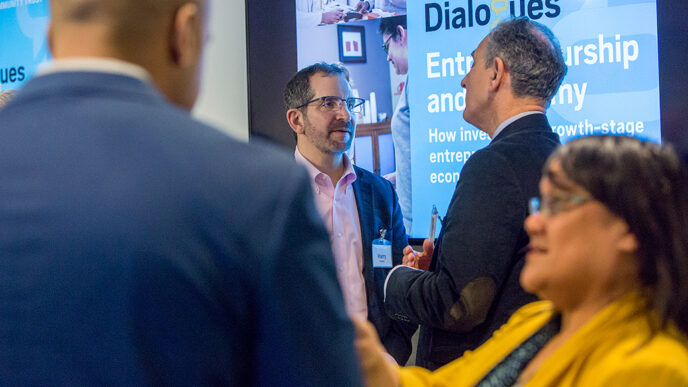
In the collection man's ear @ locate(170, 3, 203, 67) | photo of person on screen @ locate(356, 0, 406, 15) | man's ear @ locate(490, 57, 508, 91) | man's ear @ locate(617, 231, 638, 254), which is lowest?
man's ear @ locate(617, 231, 638, 254)

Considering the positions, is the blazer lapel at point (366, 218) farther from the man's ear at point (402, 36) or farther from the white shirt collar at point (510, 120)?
the white shirt collar at point (510, 120)

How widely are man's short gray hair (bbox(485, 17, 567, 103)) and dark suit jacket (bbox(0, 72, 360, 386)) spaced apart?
1.46 metres

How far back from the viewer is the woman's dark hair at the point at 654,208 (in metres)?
1.13

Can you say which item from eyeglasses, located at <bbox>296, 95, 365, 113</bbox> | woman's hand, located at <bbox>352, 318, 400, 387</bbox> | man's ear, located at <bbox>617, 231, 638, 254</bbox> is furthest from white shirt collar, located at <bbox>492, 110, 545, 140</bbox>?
eyeglasses, located at <bbox>296, 95, 365, 113</bbox>

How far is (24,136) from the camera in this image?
2.16 feet

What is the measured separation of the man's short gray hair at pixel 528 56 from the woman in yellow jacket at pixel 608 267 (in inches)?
29.1

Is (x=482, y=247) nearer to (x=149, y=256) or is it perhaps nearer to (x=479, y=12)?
(x=149, y=256)

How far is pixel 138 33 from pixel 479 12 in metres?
2.72

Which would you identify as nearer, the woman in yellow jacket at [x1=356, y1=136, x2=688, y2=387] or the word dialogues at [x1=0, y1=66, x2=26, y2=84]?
the woman in yellow jacket at [x1=356, y1=136, x2=688, y2=387]

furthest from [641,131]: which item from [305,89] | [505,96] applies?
[305,89]

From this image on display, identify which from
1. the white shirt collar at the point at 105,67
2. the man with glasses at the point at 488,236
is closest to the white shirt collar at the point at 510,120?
the man with glasses at the point at 488,236

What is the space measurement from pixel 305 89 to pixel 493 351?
2.11 metres

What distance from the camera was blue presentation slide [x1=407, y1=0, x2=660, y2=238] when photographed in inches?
115

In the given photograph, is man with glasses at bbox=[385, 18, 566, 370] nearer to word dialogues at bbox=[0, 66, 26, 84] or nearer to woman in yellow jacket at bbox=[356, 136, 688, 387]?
woman in yellow jacket at bbox=[356, 136, 688, 387]
